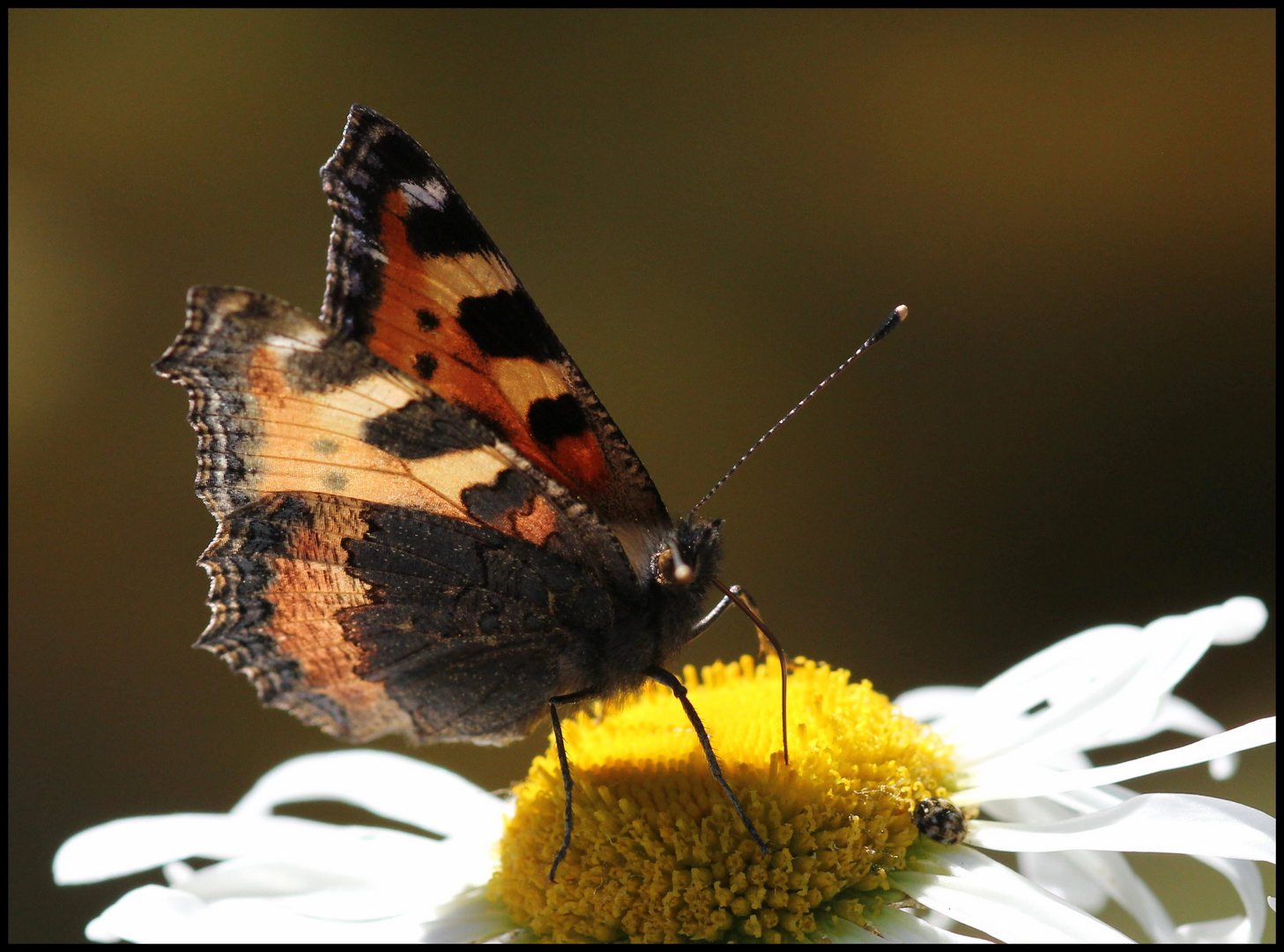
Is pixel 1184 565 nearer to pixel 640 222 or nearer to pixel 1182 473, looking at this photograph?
pixel 1182 473

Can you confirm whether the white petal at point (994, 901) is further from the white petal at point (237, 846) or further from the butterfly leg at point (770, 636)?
the white petal at point (237, 846)

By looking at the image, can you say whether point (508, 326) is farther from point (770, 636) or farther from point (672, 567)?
point (770, 636)

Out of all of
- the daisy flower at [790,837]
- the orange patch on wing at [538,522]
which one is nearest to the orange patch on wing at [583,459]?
the orange patch on wing at [538,522]

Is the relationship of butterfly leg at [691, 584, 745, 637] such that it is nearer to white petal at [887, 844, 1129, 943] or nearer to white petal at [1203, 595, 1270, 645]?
white petal at [887, 844, 1129, 943]

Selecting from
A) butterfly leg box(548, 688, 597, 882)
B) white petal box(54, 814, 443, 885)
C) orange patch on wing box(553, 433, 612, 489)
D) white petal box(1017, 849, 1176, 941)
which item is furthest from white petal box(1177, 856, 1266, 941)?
white petal box(54, 814, 443, 885)

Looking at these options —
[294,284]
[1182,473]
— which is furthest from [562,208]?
[1182,473]

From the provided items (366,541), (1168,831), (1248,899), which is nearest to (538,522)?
(366,541)
